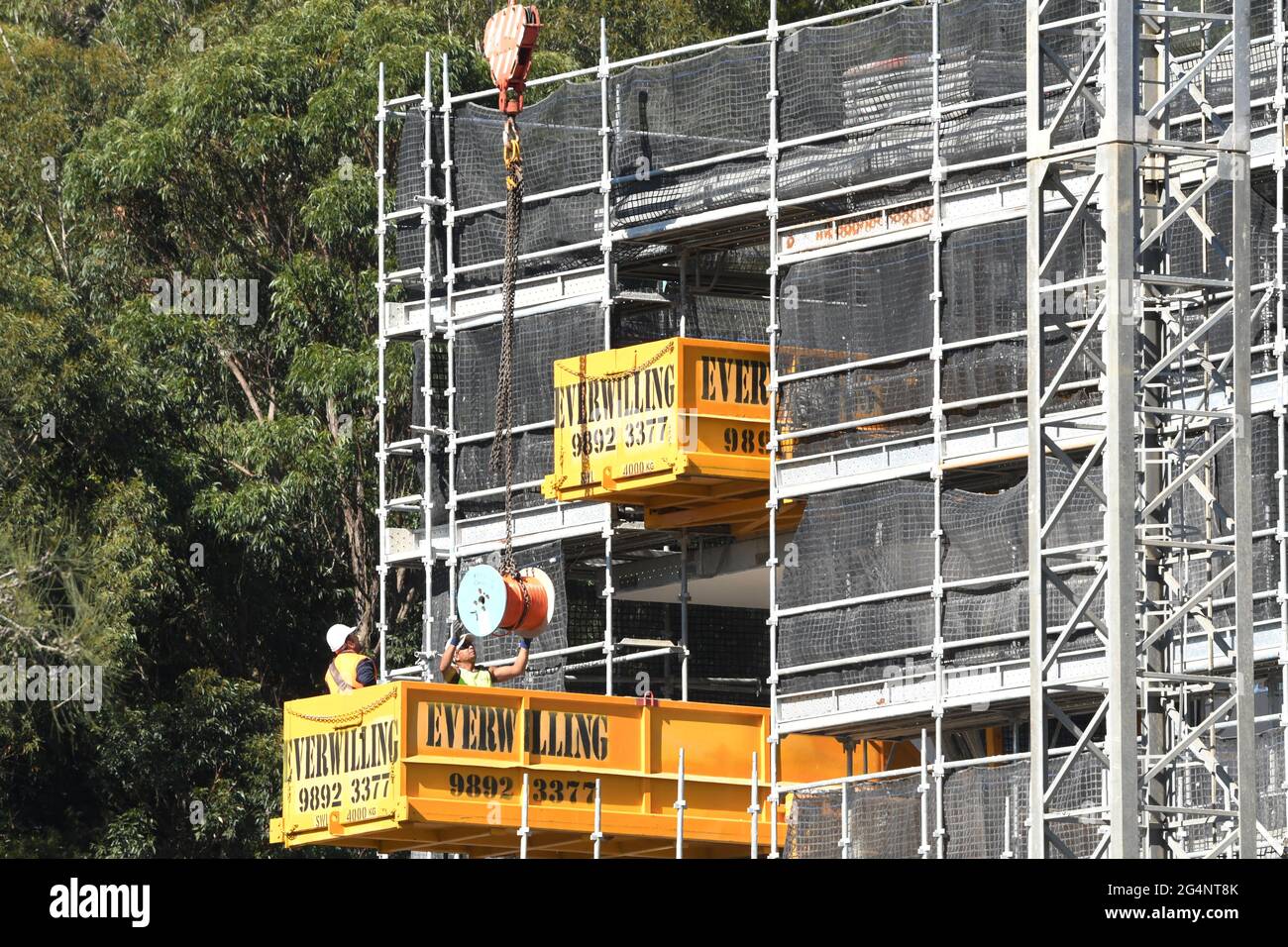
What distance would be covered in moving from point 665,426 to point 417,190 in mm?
6609

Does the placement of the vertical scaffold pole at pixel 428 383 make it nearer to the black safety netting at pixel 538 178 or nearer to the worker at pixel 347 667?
the black safety netting at pixel 538 178

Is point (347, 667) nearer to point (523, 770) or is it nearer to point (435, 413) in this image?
point (523, 770)

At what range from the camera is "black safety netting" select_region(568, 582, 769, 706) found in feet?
125

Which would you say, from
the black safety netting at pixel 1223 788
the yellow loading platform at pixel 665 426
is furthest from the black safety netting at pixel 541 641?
the black safety netting at pixel 1223 788

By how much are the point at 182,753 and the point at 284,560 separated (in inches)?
168

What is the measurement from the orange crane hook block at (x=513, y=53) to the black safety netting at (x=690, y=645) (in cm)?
644

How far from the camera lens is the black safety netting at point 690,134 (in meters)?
35.3

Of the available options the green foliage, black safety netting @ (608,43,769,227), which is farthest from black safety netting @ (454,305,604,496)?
the green foliage

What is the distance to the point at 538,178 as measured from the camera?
3759 cm

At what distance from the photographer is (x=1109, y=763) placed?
23.5 meters

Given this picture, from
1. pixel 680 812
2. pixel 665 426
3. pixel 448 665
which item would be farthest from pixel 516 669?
pixel 665 426

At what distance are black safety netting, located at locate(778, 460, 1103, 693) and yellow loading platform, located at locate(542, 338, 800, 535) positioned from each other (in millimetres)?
1346

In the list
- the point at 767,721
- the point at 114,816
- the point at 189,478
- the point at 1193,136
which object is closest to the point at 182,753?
the point at 114,816
